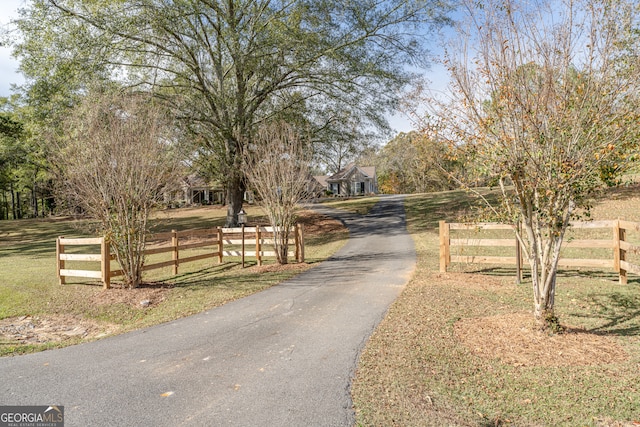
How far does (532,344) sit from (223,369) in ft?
13.3

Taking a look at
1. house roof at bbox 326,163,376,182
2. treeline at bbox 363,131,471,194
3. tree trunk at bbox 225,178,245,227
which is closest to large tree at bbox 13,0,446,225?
tree trunk at bbox 225,178,245,227

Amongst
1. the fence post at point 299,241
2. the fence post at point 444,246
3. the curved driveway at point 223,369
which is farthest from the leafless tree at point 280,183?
the fence post at point 444,246

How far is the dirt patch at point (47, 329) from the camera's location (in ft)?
23.3

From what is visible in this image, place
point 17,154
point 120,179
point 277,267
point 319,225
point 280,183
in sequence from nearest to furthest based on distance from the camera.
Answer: point 120,179, point 277,267, point 280,183, point 319,225, point 17,154

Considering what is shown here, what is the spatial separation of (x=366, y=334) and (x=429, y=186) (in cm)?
5899

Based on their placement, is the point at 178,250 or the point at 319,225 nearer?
the point at 178,250

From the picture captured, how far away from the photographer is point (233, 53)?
55.5 feet

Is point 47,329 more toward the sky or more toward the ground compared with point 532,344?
more toward the ground

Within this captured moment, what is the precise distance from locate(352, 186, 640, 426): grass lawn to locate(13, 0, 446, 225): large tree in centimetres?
1113

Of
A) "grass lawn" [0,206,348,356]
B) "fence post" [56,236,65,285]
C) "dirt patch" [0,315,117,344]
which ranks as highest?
"fence post" [56,236,65,285]

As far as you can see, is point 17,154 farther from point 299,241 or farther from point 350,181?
point 350,181

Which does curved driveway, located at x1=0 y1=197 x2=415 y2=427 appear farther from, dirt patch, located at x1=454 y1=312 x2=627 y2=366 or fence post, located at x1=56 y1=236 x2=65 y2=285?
Result: fence post, located at x1=56 y1=236 x2=65 y2=285

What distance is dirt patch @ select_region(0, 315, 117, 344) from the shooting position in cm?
710

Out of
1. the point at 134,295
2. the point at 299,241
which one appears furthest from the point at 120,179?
the point at 299,241
